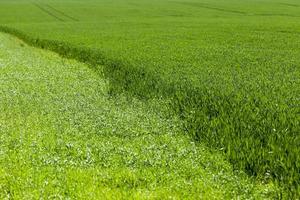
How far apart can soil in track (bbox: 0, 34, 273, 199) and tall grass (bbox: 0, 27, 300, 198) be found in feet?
1.44

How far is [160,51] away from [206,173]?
16.1m

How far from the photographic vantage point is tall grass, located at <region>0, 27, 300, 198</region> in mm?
9938

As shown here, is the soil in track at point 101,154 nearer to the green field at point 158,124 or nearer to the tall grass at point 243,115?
the green field at point 158,124

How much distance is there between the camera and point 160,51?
25422 millimetres

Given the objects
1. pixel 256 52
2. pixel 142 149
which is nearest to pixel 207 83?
pixel 142 149

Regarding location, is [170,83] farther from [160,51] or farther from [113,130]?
[160,51]

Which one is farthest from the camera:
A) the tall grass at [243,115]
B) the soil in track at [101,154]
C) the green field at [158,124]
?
the tall grass at [243,115]

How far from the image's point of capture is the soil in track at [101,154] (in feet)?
30.2

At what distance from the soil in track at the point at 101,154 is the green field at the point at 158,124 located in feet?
0.09

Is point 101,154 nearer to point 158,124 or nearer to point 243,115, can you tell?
point 158,124

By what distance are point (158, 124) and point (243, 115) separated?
2.24 m

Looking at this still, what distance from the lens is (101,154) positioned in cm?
1103

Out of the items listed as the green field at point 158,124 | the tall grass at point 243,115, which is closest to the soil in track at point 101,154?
the green field at point 158,124

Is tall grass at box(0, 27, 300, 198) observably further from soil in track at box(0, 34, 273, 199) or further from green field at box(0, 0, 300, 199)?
soil in track at box(0, 34, 273, 199)
